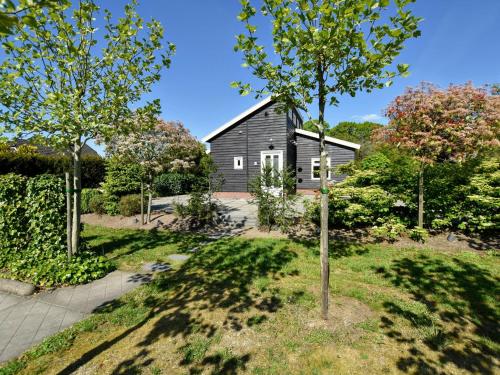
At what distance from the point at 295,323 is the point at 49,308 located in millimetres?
4569

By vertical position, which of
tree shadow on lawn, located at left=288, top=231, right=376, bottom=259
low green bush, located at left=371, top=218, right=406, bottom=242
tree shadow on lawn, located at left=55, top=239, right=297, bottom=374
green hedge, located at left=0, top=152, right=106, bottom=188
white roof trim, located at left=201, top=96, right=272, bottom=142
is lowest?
tree shadow on lawn, located at left=55, top=239, right=297, bottom=374

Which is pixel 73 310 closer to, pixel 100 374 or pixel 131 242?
pixel 100 374

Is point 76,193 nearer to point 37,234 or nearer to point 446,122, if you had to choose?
point 37,234

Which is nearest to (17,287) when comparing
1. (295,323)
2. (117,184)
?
(295,323)

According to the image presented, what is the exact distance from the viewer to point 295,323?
4051 millimetres

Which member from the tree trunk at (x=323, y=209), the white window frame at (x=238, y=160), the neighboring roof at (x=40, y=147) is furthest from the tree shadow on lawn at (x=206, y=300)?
the white window frame at (x=238, y=160)

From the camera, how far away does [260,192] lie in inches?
384

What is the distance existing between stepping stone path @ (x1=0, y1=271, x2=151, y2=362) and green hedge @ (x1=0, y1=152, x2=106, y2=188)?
9.78 metres

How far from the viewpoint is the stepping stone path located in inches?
153

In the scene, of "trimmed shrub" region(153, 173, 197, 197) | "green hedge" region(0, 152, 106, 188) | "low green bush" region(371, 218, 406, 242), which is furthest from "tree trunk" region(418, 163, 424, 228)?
"trimmed shrub" region(153, 173, 197, 197)

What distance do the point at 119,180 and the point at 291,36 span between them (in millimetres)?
12728

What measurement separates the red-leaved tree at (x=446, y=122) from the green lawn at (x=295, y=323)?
9.79ft

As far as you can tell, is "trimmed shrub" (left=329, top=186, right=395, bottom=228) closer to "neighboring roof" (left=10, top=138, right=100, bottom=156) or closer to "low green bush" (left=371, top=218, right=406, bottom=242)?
"low green bush" (left=371, top=218, right=406, bottom=242)

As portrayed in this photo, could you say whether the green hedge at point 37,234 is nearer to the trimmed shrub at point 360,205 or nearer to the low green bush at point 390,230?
the trimmed shrub at point 360,205
